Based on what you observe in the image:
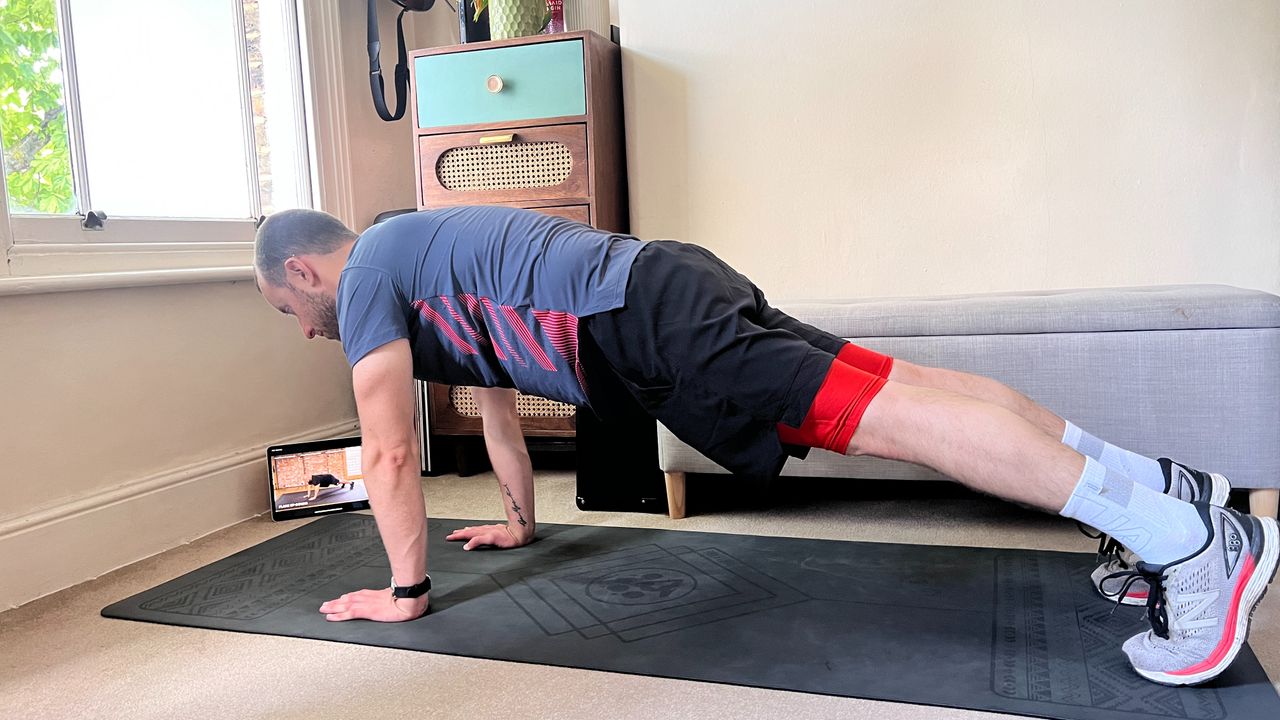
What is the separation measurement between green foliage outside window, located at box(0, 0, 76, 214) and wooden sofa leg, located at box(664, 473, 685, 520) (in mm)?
1399

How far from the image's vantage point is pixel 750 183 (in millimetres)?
2588

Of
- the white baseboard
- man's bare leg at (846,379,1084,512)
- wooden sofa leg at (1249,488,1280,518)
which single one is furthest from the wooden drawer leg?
the white baseboard

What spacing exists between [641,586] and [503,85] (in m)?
1.42

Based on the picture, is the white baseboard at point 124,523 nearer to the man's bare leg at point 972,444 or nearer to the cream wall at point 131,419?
the cream wall at point 131,419

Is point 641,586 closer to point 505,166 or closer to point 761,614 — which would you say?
point 761,614

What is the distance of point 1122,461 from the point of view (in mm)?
1368

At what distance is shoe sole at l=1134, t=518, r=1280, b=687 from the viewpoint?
1165mm

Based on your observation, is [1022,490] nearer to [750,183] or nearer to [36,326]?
[750,183]

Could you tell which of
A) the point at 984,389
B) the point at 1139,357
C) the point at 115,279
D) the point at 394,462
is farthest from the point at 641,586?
the point at 115,279

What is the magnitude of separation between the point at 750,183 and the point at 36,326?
168 cm

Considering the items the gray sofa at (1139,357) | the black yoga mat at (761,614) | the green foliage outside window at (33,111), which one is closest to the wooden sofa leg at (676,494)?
the black yoga mat at (761,614)

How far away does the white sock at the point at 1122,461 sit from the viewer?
135 cm

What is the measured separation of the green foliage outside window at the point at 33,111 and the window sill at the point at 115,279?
17 cm

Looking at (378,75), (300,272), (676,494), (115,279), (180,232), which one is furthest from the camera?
(378,75)
